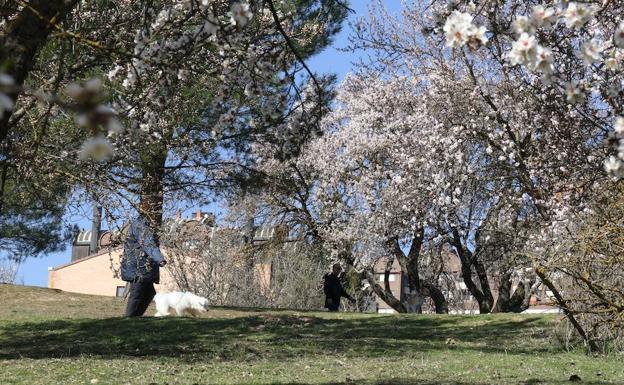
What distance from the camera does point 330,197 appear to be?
20812mm

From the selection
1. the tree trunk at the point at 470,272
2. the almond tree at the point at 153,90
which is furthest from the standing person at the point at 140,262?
the tree trunk at the point at 470,272

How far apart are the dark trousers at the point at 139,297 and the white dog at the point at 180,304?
103 centimetres

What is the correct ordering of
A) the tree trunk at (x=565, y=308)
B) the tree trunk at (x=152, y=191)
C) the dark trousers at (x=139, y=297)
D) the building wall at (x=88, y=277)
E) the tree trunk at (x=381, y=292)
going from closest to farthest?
the tree trunk at (x=565, y=308) → the tree trunk at (x=152, y=191) → the dark trousers at (x=139, y=297) → the tree trunk at (x=381, y=292) → the building wall at (x=88, y=277)

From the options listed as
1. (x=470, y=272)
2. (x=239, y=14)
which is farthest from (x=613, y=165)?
(x=470, y=272)

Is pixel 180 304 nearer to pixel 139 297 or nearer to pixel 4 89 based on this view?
pixel 139 297

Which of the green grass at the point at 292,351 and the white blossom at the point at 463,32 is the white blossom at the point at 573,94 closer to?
the white blossom at the point at 463,32

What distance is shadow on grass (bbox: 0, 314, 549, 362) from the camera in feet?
26.9

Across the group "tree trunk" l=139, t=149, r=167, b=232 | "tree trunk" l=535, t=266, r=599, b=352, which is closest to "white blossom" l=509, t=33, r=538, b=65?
"tree trunk" l=535, t=266, r=599, b=352

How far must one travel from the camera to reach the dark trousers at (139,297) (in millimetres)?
11120

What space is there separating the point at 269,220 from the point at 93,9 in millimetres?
13954

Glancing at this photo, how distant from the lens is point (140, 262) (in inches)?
411

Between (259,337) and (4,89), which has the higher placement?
(4,89)

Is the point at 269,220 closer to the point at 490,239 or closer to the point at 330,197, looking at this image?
the point at 330,197

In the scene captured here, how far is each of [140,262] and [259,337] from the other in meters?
2.10
